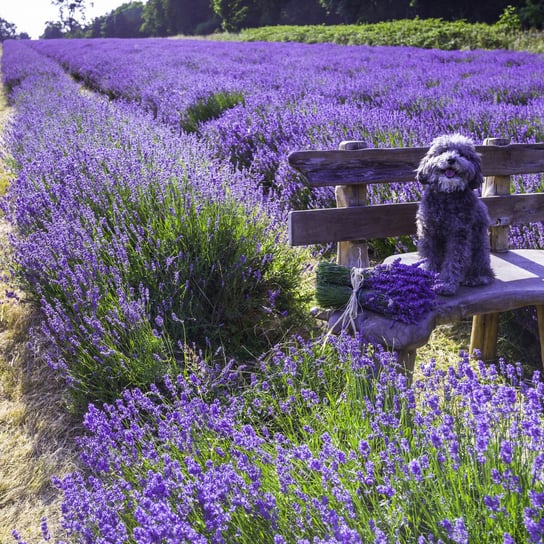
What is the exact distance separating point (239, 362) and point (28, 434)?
3.20 feet

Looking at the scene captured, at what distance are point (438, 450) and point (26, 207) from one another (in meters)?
2.87

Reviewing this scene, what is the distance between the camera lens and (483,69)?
8648 millimetres

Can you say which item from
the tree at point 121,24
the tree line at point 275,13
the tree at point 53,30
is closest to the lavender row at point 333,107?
the tree line at point 275,13

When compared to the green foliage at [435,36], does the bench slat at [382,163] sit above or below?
below

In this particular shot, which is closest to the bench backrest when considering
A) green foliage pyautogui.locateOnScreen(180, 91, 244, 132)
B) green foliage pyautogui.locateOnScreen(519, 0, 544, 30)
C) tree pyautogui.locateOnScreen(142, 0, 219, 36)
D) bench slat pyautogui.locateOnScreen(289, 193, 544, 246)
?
bench slat pyautogui.locateOnScreen(289, 193, 544, 246)

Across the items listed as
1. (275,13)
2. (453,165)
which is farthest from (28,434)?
(275,13)

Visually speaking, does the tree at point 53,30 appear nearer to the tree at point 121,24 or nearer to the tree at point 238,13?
the tree at point 121,24

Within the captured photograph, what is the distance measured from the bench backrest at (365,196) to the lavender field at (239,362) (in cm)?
40

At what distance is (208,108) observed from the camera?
23.2 feet

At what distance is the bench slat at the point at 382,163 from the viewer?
2.45 m

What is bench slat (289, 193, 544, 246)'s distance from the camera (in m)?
2.42

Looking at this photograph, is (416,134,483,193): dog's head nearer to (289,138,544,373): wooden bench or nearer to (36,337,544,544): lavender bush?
(289,138,544,373): wooden bench

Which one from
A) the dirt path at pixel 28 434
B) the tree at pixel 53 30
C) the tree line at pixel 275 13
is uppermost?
the tree at pixel 53 30

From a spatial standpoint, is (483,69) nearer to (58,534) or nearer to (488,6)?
(58,534)
